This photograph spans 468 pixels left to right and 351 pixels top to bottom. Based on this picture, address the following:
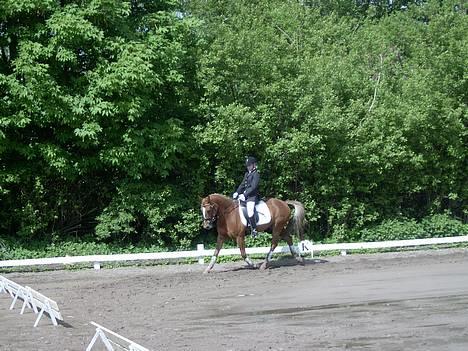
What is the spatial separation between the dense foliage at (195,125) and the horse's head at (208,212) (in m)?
5.19

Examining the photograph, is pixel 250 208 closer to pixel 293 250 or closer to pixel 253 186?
pixel 253 186

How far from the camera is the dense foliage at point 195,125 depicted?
2197 cm

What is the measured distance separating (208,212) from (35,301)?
6.65 metres

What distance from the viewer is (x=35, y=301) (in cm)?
1231

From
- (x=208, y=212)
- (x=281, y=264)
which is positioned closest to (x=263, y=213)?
(x=208, y=212)

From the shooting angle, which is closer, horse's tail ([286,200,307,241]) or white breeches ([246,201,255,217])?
white breeches ([246,201,255,217])

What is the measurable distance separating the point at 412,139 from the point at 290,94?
19.1 ft

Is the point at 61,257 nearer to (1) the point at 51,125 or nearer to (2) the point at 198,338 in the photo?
(1) the point at 51,125

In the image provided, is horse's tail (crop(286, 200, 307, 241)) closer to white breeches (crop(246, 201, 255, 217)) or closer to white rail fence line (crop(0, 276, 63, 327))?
white breeches (crop(246, 201, 255, 217))

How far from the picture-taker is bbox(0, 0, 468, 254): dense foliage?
2197 centimetres

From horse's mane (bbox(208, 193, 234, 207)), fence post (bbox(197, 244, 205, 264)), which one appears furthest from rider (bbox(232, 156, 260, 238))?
fence post (bbox(197, 244, 205, 264))

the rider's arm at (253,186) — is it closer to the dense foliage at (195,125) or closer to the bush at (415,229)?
the dense foliage at (195,125)

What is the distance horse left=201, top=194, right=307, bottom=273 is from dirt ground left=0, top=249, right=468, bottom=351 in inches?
35.0

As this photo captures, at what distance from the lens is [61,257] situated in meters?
21.6
